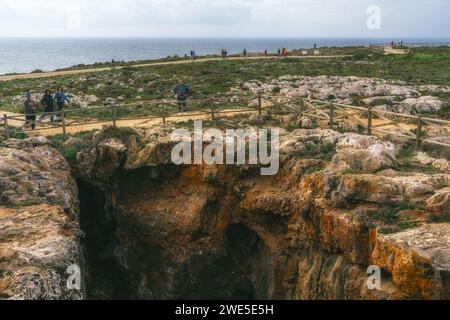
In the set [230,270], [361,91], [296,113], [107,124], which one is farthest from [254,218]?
[361,91]

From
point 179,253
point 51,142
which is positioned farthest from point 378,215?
point 51,142

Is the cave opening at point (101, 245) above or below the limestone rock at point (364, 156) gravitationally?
below

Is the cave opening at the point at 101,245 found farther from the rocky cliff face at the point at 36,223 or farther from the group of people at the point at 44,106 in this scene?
the group of people at the point at 44,106

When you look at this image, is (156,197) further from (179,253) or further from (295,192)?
(295,192)

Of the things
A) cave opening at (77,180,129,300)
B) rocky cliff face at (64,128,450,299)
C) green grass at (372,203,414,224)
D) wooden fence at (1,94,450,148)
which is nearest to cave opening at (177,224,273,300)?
rocky cliff face at (64,128,450,299)

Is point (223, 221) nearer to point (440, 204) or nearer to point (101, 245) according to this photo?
point (101, 245)

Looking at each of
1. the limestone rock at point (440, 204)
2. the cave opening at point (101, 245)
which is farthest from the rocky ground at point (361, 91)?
the limestone rock at point (440, 204)
